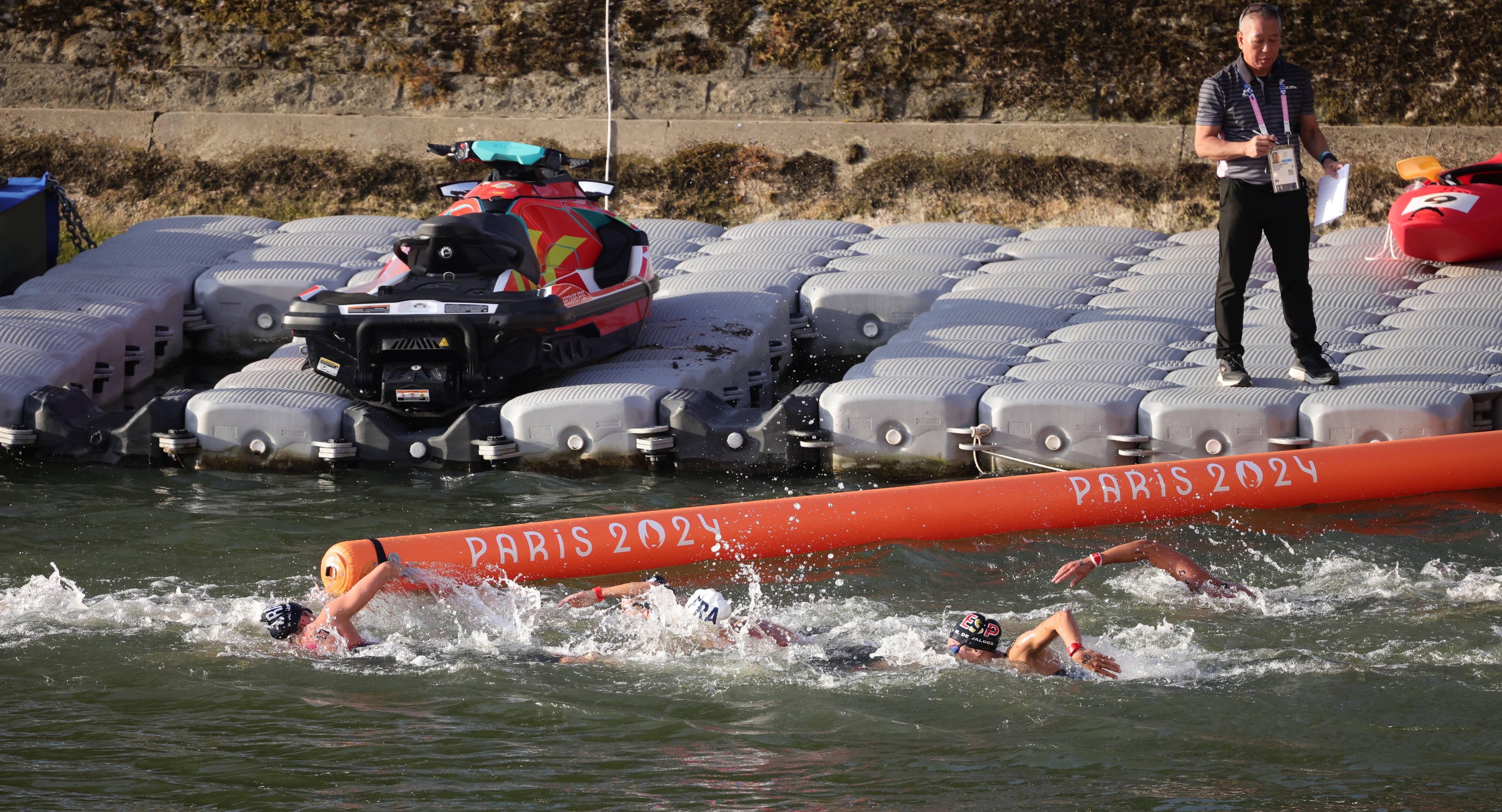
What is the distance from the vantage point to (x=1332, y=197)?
693cm

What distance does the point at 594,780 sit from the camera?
14.5 feet

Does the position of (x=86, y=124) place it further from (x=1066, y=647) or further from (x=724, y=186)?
(x=1066, y=647)

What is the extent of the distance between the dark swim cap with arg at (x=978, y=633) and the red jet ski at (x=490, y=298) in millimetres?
3383

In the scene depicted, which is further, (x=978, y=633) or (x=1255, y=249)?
(x=1255, y=249)

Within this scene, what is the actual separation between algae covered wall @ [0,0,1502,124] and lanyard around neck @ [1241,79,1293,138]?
221 inches

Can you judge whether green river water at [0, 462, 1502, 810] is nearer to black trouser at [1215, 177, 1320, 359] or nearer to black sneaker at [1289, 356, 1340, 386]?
black sneaker at [1289, 356, 1340, 386]

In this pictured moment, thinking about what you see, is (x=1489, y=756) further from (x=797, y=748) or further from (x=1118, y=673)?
(x=797, y=748)

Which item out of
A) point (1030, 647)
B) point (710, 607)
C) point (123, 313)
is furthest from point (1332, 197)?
point (123, 313)

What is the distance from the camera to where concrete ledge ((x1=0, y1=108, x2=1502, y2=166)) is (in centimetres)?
1173

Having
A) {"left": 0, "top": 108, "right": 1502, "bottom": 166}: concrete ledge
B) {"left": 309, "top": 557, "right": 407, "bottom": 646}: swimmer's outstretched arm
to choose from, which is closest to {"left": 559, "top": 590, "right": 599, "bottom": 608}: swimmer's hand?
{"left": 309, "top": 557, "right": 407, "bottom": 646}: swimmer's outstretched arm

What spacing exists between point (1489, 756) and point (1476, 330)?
164 inches

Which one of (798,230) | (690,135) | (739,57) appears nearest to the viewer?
(798,230)

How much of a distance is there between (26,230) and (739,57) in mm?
5924

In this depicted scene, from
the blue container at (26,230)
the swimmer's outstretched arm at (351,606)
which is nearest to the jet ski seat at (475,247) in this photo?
the swimmer's outstretched arm at (351,606)
